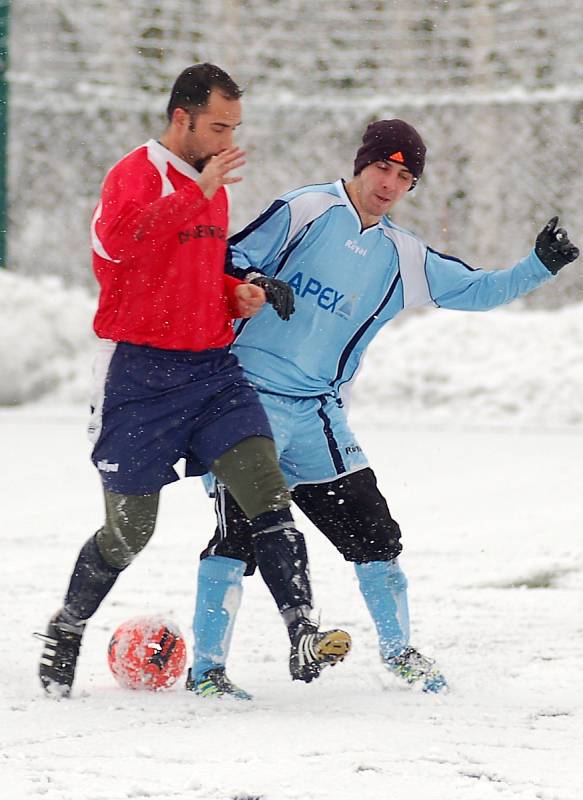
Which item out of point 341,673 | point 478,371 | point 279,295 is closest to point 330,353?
point 279,295

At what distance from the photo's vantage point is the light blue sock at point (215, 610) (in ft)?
13.4

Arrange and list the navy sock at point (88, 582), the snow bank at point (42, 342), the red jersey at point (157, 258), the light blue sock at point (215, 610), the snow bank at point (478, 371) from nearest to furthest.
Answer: the red jersey at point (157, 258) < the navy sock at point (88, 582) < the light blue sock at point (215, 610) < the snow bank at point (478, 371) < the snow bank at point (42, 342)

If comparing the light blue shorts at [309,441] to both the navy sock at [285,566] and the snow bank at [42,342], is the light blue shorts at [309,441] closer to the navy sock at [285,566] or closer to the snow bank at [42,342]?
the navy sock at [285,566]

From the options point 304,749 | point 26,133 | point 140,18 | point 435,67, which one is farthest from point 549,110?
point 304,749

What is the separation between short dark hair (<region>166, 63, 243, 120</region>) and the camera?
3.81m

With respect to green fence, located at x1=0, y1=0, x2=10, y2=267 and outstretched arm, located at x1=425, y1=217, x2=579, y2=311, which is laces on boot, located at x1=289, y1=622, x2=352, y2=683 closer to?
outstretched arm, located at x1=425, y1=217, x2=579, y2=311

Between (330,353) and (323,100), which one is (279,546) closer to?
(330,353)

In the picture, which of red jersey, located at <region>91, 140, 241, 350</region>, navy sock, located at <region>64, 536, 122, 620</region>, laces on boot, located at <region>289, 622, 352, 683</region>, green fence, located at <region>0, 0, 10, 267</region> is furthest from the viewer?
green fence, located at <region>0, 0, 10, 267</region>

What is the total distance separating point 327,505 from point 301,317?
0.56 metres

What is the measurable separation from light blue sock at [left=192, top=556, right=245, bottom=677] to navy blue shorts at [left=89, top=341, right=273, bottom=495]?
39cm

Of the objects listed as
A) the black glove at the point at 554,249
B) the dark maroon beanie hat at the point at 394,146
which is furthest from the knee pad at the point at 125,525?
the black glove at the point at 554,249

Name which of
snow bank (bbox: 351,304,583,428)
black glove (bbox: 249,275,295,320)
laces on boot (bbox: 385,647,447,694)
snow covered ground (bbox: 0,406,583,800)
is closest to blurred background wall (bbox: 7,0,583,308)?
snow bank (bbox: 351,304,583,428)

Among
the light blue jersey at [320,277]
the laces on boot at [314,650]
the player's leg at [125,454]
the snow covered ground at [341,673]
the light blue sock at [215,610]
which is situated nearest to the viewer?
the snow covered ground at [341,673]

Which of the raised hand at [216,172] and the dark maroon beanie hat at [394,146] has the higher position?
the dark maroon beanie hat at [394,146]
